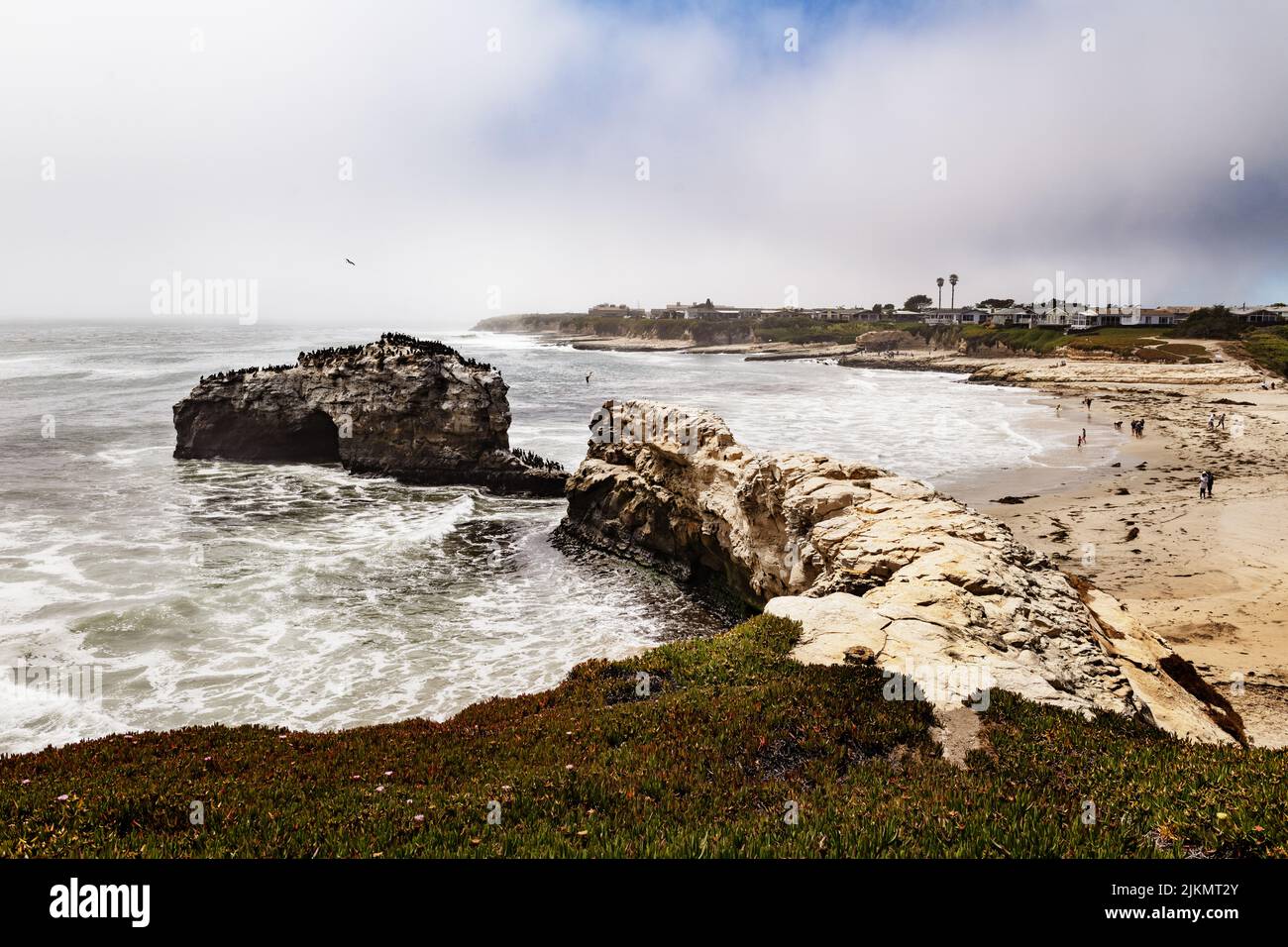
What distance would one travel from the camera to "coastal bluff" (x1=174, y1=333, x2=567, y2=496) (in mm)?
36562

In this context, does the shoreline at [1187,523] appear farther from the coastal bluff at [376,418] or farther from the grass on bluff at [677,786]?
the coastal bluff at [376,418]

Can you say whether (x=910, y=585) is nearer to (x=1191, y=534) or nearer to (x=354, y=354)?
(x=1191, y=534)

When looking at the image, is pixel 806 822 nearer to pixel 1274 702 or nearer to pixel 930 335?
pixel 1274 702

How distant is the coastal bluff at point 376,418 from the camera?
36.6 metres

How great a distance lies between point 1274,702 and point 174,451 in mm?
47606

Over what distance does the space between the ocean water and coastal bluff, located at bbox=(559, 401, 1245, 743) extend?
8.31 feet

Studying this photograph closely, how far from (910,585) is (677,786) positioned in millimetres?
6758

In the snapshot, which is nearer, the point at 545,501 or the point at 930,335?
the point at 545,501

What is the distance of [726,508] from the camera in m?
20.8

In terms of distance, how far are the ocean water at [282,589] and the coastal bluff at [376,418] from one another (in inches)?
70.0

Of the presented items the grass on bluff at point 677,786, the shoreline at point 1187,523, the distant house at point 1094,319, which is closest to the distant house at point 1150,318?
the distant house at point 1094,319

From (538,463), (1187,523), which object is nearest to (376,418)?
(538,463)

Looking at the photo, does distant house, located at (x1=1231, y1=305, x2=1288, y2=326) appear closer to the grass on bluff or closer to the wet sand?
the wet sand
